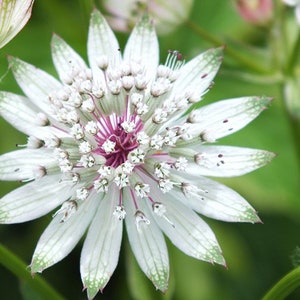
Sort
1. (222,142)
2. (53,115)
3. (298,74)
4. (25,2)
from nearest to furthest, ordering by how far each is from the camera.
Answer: (25,2), (53,115), (298,74), (222,142)

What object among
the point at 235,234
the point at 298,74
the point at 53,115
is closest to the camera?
the point at 53,115

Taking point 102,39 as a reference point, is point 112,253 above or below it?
below

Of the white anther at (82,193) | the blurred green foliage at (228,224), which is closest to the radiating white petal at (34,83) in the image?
the white anther at (82,193)

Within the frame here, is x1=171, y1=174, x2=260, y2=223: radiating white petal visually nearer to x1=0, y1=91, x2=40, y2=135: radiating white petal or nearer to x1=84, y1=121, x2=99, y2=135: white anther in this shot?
x1=84, y1=121, x2=99, y2=135: white anther

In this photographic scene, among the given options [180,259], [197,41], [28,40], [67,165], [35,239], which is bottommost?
[35,239]

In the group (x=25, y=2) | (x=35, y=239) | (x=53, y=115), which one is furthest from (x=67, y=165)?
(x=35, y=239)

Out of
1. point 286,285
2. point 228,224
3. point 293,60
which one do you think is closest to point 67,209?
point 286,285

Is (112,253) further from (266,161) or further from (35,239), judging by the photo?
(35,239)
